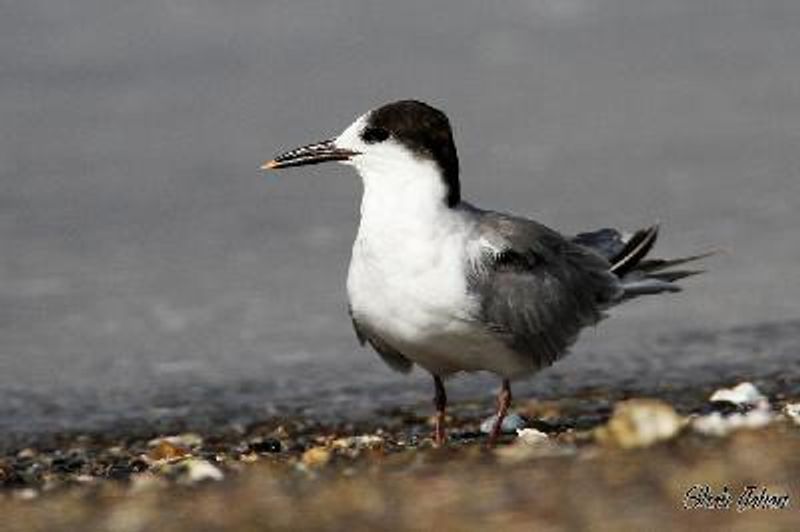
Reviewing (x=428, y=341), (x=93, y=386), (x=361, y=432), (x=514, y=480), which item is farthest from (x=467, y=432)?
(x=514, y=480)

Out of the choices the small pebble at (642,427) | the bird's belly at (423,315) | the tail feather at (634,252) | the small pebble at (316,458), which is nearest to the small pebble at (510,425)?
the bird's belly at (423,315)

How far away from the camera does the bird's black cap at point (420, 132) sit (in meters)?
6.80

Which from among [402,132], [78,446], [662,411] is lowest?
[78,446]

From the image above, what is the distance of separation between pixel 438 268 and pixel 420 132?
519 mm

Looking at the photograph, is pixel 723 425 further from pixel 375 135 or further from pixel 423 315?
pixel 375 135

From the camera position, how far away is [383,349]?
6.92 meters

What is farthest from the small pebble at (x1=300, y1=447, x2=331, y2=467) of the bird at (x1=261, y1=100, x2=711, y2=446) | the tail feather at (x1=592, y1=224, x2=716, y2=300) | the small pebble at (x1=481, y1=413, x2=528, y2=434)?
the tail feather at (x1=592, y1=224, x2=716, y2=300)

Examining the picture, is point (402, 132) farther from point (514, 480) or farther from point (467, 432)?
point (514, 480)

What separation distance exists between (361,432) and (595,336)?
6.97ft

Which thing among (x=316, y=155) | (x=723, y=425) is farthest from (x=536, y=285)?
(x=723, y=425)

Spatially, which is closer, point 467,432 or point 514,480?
point 514,480

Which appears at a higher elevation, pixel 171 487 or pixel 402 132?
pixel 402 132

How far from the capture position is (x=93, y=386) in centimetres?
903

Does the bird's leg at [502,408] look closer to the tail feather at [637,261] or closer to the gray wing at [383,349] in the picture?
the gray wing at [383,349]
